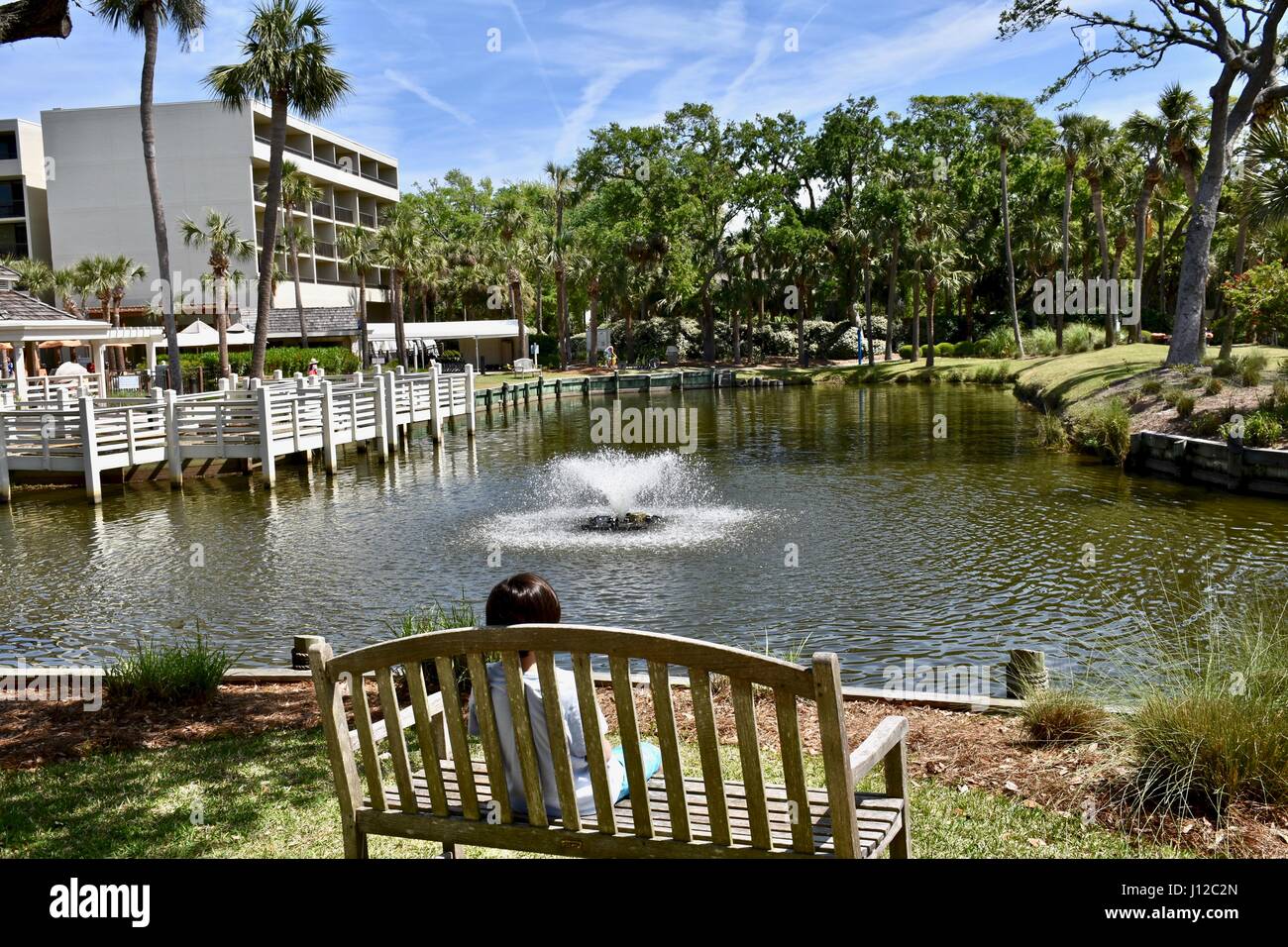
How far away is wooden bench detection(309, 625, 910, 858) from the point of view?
3256mm

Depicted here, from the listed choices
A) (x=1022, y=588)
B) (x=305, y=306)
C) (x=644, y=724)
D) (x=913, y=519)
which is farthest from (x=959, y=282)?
(x=644, y=724)

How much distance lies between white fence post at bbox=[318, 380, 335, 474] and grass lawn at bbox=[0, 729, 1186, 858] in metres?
19.9

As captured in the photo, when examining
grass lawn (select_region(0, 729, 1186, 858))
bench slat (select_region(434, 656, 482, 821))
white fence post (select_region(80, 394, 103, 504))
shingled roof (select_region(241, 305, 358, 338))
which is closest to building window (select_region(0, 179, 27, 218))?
shingled roof (select_region(241, 305, 358, 338))

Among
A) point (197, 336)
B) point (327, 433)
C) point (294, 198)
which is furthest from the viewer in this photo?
point (294, 198)

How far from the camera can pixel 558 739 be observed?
3625 mm

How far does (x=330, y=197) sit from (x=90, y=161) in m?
16.7

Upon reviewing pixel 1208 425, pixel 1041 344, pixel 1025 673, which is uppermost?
pixel 1041 344

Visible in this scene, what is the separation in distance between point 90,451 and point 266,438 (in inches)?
137

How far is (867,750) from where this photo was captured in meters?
3.82

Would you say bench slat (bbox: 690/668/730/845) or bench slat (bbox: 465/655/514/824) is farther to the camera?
bench slat (bbox: 465/655/514/824)

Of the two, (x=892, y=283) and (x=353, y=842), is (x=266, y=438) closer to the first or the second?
(x=353, y=842)

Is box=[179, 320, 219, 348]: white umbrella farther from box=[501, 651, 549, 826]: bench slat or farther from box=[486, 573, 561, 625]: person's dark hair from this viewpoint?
box=[501, 651, 549, 826]: bench slat

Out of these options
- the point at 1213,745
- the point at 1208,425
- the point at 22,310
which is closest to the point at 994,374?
the point at 1208,425
